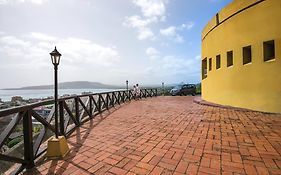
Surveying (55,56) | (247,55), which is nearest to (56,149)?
(55,56)

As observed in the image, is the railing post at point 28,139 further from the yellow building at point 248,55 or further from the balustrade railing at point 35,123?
the yellow building at point 248,55

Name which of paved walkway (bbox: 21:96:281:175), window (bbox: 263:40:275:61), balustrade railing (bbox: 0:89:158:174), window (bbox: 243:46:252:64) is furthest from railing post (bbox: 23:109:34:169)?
window (bbox: 243:46:252:64)

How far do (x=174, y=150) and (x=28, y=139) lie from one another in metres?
2.56

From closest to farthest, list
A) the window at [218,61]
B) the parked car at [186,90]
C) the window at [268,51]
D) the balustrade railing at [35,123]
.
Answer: the balustrade railing at [35,123], the window at [268,51], the window at [218,61], the parked car at [186,90]

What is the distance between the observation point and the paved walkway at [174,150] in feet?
10.2

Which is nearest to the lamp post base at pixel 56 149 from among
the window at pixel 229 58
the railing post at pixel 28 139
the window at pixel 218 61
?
the railing post at pixel 28 139

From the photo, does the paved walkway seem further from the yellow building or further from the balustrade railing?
the yellow building

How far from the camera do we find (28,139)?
11.1 ft

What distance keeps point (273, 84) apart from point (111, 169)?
22.1 ft

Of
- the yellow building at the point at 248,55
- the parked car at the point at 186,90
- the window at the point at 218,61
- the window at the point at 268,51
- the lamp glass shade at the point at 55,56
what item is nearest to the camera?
the lamp glass shade at the point at 55,56

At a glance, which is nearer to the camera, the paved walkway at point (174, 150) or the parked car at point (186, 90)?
the paved walkway at point (174, 150)

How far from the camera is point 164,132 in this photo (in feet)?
17.2

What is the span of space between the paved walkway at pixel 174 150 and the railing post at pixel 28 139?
197 mm

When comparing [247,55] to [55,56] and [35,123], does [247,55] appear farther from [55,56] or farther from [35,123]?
[35,123]
